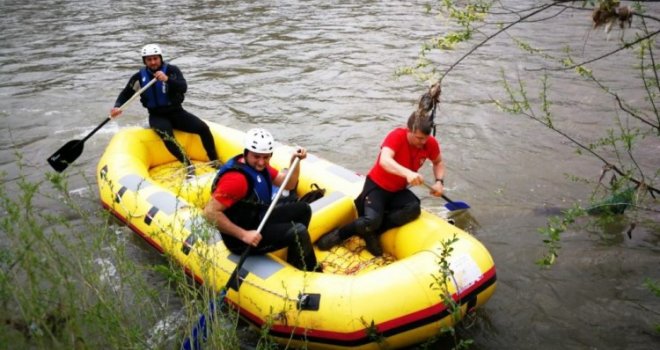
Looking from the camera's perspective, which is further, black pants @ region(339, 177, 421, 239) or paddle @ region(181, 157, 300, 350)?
black pants @ region(339, 177, 421, 239)

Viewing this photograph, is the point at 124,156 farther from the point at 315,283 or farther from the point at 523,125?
the point at 523,125

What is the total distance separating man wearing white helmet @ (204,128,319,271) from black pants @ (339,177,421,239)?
0.45m

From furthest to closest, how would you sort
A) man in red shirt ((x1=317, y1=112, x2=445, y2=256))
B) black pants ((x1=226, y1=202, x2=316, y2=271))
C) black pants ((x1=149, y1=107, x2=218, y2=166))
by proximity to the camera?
1. black pants ((x1=149, y1=107, x2=218, y2=166))
2. man in red shirt ((x1=317, y1=112, x2=445, y2=256))
3. black pants ((x1=226, y1=202, x2=316, y2=271))

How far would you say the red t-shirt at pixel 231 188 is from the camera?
3287 mm

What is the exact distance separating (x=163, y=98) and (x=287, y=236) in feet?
8.91

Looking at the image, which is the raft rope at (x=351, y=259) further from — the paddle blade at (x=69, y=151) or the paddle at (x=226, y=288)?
the paddle blade at (x=69, y=151)

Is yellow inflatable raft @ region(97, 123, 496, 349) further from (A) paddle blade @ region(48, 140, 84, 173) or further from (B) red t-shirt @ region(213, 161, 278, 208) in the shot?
(A) paddle blade @ region(48, 140, 84, 173)

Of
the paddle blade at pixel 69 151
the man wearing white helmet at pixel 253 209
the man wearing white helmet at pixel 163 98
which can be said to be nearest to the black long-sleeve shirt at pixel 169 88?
the man wearing white helmet at pixel 163 98

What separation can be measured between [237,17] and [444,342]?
41.2 feet

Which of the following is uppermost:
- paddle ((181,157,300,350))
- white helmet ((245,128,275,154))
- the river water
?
white helmet ((245,128,275,154))

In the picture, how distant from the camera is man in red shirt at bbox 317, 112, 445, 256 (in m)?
3.79

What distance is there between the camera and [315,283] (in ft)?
11.1

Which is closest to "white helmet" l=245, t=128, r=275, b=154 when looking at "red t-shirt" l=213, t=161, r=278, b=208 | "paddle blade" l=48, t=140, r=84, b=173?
"red t-shirt" l=213, t=161, r=278, b=208

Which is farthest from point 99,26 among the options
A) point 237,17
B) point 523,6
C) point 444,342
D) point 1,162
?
point 444,342
